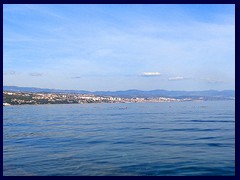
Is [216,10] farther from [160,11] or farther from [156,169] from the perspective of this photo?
[156,169]

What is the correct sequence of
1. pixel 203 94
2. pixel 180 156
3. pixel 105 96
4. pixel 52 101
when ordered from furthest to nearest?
pixel 203 94 → pixel 105 96 → pixel 52 101 → pixel 180 156

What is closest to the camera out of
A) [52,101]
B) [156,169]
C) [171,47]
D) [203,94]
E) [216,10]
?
[216,10]

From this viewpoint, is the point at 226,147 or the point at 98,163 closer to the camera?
the point at 98,163

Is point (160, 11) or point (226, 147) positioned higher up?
point (160, 11)

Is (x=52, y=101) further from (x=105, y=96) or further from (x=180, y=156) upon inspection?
(x=180, y=156)

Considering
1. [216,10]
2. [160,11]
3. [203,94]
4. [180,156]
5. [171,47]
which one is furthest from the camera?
[203,94]
